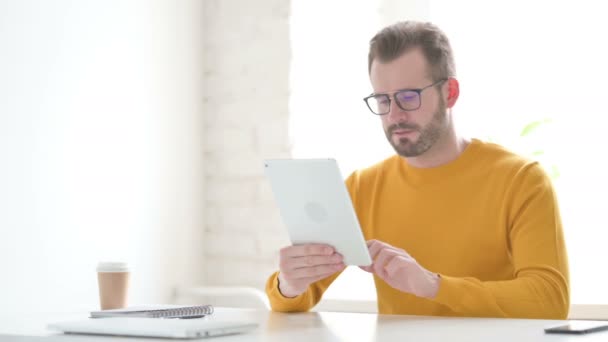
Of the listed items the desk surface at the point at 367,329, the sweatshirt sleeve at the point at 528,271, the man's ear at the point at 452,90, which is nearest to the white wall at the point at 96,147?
the desk surface at the point at 367,329

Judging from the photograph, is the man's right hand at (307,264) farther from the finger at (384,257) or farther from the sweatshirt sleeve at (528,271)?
the sweatshirt sleeve at (528,271)

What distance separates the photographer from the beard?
205 centimetres

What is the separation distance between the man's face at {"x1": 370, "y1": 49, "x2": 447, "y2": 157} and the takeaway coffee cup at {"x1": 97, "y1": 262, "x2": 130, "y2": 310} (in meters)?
0.66

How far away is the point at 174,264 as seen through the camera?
2787 millimetres

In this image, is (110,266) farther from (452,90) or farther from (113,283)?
(452,90)

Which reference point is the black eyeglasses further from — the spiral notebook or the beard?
the spiral notebook

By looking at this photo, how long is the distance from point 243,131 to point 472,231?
1040 millimetres

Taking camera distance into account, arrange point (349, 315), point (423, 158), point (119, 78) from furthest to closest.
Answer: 1. point (119, 78)
2. point (423, 158)
3. point (349, 315)

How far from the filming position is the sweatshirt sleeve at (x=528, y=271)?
171 cm

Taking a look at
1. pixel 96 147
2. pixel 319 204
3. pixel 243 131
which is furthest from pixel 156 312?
pixel 243 131

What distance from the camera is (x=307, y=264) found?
1.73m

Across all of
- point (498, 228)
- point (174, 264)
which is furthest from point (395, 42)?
point (174, 264)

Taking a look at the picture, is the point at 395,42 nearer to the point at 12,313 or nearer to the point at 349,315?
the point at 349,315

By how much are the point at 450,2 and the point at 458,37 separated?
12cm
